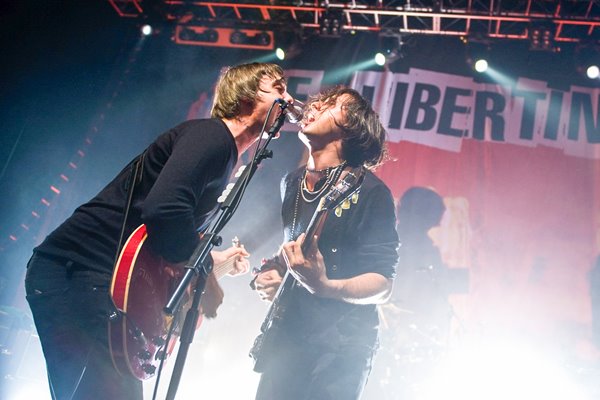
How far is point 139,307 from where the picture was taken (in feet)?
6.75

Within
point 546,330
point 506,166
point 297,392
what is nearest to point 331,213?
point 297,392

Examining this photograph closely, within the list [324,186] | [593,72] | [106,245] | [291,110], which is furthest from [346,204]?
[593,72]

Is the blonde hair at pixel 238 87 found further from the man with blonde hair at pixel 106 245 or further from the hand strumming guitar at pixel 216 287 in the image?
the hand strumming guitar at pixel 216 287

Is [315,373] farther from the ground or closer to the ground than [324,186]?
closer to the ground

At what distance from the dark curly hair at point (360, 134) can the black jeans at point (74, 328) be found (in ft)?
6.01

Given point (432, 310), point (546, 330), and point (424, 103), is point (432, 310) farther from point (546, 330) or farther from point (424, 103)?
point (424, 103)

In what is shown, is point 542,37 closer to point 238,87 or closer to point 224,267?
point 238,87

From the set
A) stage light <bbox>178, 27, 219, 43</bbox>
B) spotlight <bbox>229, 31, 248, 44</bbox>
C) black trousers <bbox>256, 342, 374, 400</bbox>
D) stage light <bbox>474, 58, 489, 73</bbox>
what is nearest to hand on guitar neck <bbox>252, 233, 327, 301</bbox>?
black trousers <bbox>256, 342, 374, 400</bbox>

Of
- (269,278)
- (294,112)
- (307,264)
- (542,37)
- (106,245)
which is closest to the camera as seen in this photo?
(106,245)

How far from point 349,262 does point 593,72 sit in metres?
6.57

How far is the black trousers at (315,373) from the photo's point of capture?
2.48 m

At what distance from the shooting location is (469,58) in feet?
26.3

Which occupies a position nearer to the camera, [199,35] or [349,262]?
[349,262]

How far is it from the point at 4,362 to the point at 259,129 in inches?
213
